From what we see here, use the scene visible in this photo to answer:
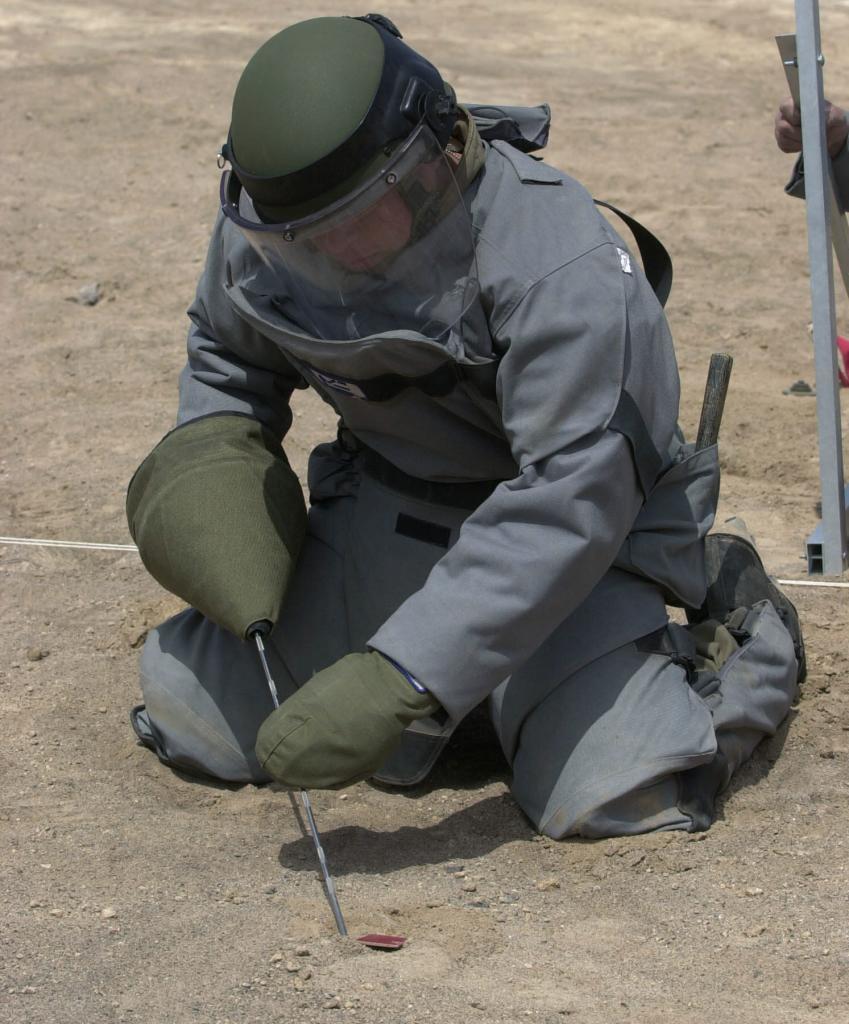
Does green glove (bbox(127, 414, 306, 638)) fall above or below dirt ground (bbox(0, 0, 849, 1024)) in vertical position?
above

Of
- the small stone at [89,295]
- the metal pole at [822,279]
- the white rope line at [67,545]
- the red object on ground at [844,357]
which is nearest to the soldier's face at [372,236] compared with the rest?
the metal pole at [822,279]

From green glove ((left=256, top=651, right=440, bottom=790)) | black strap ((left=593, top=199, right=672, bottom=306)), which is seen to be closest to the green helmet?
black strap ((left=593, top=199, right=672, bottom=306))

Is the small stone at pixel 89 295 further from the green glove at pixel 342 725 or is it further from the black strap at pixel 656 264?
the green glove at pixel 342 725

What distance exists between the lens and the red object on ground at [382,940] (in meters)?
2.40

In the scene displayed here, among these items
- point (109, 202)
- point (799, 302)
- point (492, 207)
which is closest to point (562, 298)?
point (492, 207)

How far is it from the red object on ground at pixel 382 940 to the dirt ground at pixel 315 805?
0.08 ft

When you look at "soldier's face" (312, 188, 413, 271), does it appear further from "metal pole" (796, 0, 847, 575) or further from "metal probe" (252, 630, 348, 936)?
"metal pole" (796, 0, 847, 575)

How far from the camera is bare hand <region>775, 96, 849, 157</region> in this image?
11.7 feet

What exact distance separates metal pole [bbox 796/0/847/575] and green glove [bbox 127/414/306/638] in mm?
1263

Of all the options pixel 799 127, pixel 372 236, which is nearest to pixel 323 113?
pixel 372 236

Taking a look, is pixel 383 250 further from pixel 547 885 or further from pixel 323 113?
pixel 547 885

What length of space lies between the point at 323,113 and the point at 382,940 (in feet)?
4.16

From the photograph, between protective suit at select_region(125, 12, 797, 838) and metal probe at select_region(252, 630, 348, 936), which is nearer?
metal probe at select_region(252, 630, 348, 936)

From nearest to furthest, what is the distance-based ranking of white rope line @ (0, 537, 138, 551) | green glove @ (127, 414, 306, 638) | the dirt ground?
1. the dirt ground
2. green glove @ (127, 414, 306, 638)
3. white rope line @ (0, 537, 138, 551)
